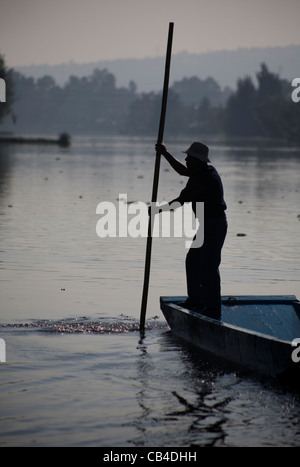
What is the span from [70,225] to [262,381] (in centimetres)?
1452

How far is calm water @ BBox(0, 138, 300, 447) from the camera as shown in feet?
27.4

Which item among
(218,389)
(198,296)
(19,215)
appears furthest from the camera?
(19,215)

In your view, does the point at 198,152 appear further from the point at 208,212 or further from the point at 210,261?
the point at 210,261

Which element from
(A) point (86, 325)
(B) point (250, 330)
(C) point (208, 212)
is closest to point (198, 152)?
(C) point (208, 212)

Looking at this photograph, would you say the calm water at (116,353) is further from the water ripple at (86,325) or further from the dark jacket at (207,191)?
the dark jacket at (207,191)

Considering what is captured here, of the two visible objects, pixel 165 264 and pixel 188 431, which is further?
pixel 165 264

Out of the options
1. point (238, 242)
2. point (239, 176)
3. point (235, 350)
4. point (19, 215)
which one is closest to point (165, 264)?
point (238, 242)

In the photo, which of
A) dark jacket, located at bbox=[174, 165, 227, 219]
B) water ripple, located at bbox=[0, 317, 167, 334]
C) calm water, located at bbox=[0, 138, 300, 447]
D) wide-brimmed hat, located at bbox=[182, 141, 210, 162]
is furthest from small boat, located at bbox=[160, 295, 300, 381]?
wide-brimmed hat, located at bbox=[182, 141, 210, 162]

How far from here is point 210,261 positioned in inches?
449

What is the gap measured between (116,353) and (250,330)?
1.76 m

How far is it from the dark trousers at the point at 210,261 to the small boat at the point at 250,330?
259 mm

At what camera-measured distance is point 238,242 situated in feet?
69.9

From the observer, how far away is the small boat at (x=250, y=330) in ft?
31.2

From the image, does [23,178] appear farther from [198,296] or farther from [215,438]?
[215,438]
